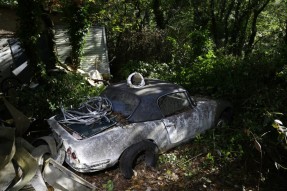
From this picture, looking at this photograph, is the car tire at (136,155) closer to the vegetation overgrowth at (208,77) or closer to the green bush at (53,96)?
the vegetation overgrowth at (208,77)

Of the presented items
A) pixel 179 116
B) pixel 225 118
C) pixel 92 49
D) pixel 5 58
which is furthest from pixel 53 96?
pixel 92 49

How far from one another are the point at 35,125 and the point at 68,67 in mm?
4860

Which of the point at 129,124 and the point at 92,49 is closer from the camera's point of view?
the point at 129,124

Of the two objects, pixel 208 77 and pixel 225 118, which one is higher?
pixel 208 77

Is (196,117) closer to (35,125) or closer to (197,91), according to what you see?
(197,91)

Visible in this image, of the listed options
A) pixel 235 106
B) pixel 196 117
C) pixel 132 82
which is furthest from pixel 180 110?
pixel 235 106

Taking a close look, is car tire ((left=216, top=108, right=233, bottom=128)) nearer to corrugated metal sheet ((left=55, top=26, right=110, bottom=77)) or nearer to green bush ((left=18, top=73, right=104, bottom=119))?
green bush ((left=18, top=73, right=104, bottom=119))

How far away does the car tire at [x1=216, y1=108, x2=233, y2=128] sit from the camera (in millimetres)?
7521

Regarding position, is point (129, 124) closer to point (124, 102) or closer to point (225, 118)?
point (124, 102)

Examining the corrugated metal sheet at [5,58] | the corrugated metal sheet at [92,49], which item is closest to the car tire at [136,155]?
the corrugated metal sheet at [92,49]

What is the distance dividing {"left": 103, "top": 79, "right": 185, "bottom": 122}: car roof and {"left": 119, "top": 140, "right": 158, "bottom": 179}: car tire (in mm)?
550

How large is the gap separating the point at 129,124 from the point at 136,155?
2.09 feet

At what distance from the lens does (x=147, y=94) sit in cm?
639

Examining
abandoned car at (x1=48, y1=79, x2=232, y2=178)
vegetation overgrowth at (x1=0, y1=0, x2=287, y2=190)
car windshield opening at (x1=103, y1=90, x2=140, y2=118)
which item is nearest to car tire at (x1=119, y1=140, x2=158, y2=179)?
abandoned car at (x1=48, y1=79, x2=232, y2=178)
